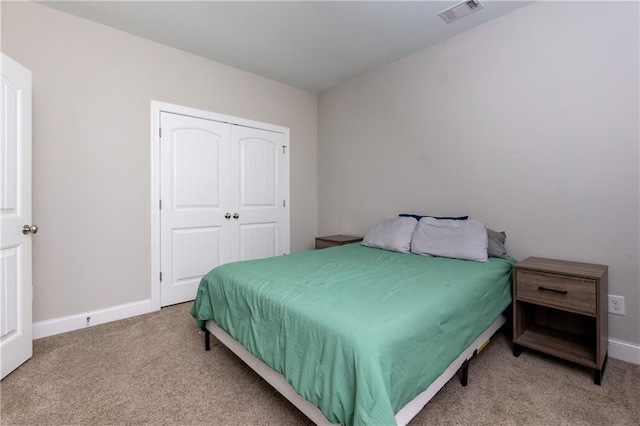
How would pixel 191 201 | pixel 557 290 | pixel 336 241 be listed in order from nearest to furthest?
pixel 557 290 < pixel 191 201 < pixel 336 241

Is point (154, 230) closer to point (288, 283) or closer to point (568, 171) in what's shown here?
point (288, 283)

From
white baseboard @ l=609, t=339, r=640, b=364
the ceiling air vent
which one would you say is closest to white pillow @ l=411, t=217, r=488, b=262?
white baseboard @ l=609, t=339, r=640, b=364

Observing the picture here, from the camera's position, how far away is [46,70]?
2.32 m

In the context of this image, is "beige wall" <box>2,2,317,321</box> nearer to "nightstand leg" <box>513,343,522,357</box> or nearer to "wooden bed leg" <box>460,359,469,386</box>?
"wooden bed leg" <box>460,359,469,386</box>

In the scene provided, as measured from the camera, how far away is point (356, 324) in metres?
1.13

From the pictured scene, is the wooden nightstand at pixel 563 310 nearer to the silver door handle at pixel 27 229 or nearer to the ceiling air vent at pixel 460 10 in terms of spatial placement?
the ceiling air vent at pixel 460 10

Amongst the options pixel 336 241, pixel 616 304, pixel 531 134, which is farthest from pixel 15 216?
pixel 616 304

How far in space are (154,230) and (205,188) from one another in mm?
654

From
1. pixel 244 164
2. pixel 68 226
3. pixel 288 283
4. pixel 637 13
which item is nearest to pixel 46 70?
pixel 68 226

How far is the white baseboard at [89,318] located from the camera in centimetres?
230

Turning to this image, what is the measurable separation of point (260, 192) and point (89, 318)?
6.68 feet

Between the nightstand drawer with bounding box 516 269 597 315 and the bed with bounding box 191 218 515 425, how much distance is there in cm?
11

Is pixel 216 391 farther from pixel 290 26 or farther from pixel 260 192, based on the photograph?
pixel 290 26

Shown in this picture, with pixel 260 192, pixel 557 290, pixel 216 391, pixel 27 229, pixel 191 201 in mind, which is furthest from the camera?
pixel 260 192
